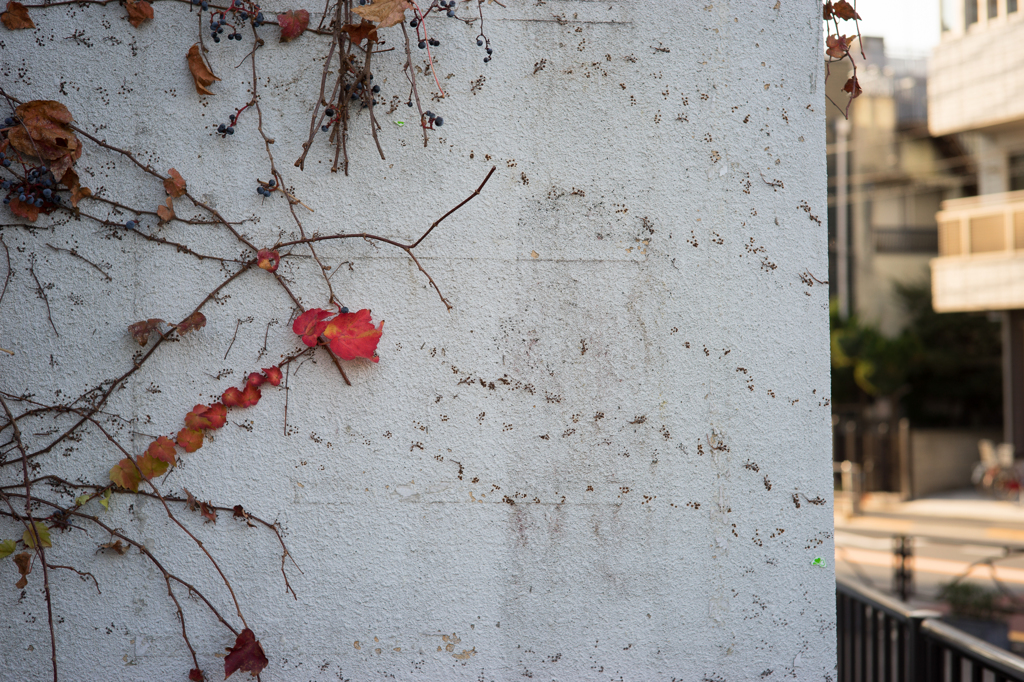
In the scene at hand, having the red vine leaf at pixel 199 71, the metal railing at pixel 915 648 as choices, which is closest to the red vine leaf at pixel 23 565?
the red vine leaf at pixel 199 71

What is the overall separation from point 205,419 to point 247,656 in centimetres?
60

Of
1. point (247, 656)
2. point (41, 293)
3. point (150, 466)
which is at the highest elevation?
point (41, 293)

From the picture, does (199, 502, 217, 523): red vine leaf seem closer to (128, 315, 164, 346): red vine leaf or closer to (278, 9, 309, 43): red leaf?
(128, 315, 164, 346): red vine leaf

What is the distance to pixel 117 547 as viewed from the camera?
193 centimetres

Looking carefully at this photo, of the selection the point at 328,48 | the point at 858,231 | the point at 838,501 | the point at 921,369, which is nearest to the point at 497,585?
the point at 328,48

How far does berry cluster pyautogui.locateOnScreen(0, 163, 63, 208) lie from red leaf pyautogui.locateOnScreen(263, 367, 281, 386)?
2.31ft

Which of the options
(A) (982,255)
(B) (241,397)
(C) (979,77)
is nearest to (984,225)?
(A) (982,255)

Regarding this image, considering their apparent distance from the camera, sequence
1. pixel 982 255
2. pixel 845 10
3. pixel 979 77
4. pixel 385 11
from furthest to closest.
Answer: pixel 982 255
pixel 979 77
pixel 845 10
pixel 385 11

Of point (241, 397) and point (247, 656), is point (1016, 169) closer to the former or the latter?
point (241, 397)

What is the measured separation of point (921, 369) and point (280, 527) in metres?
19.8

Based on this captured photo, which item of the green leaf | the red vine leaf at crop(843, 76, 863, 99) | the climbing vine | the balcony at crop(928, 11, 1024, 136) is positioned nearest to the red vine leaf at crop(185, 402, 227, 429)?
the climbing vine

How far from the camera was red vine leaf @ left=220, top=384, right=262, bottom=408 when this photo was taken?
196 centimetres

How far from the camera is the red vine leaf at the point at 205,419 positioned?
1943 millimetres

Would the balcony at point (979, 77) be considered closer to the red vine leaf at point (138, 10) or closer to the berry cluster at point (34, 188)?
the red vine leaf at point (138, 10)
